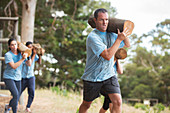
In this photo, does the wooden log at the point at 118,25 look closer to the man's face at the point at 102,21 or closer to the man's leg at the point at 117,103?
the man's face at the point at 102,21

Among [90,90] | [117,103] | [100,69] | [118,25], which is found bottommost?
[117,103]

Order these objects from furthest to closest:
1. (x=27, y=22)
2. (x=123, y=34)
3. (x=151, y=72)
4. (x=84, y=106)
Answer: (x=151, y=72) < (x=27, y=22) < (x=84, y=106) < (x=123, y=34)

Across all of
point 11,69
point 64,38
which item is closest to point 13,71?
point 11,69

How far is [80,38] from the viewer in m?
15.6

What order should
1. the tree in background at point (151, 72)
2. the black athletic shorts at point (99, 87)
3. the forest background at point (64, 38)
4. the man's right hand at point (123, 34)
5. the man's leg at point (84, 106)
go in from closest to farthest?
the man's right hand at point (123, 34), the black athletic shorts at point (99, 87), the man's leg at point (84, 106), the forest background at point (64, 38), the tree in background at point (151, 72)

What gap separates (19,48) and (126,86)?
28.3 m

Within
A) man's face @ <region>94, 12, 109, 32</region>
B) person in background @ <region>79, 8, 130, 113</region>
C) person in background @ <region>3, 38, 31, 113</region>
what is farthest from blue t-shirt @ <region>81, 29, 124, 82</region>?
person in background @ <region>3, 38, 31, 113</region>

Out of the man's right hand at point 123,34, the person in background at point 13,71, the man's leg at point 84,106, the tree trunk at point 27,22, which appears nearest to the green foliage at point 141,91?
the tree trunk at point 27,22

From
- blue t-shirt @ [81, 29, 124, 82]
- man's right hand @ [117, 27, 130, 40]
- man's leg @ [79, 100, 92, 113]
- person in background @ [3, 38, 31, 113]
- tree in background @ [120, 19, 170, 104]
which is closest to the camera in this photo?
man's right hand @ [117, 27, 130, 40]

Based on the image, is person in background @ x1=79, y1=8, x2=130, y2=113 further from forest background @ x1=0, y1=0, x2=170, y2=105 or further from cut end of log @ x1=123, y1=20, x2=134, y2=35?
forest background @ x1=0, y1=0, x2=170, y2=105

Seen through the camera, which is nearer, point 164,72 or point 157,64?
point 164,72

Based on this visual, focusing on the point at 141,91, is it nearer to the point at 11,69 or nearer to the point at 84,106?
the point at 11,69

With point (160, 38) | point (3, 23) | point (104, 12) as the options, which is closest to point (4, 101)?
point (104, 12)

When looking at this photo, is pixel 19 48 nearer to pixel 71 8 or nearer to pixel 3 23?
pixel 3 23
